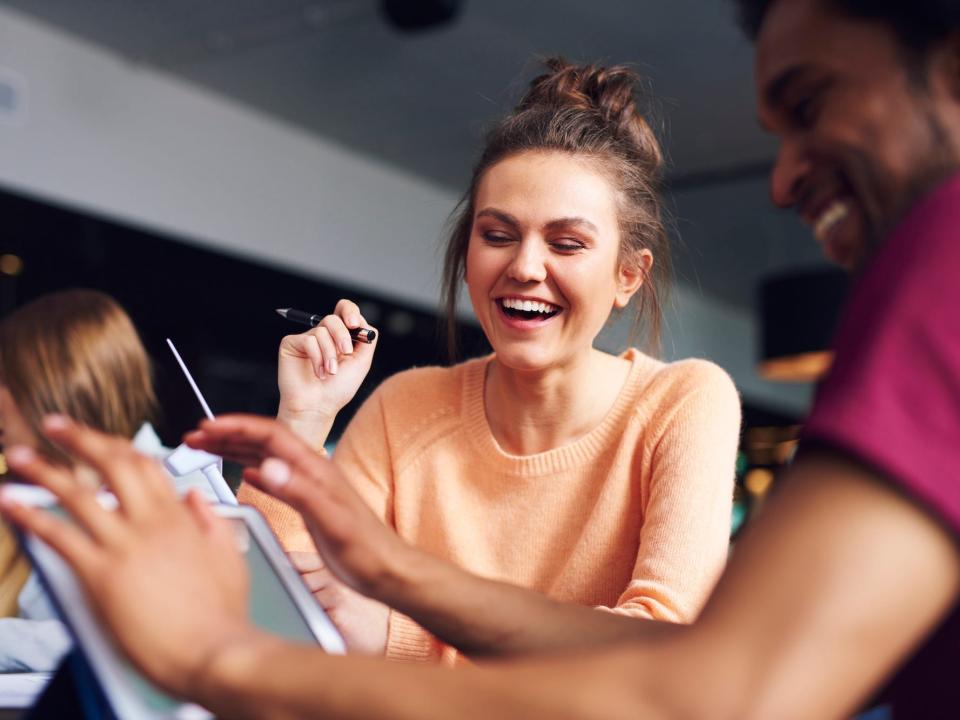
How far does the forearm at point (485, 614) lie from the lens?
26.6 inches

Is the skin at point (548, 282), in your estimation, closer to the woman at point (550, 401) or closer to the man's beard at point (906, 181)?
the woman at point (550, 401)

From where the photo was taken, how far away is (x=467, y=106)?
15.6 ft

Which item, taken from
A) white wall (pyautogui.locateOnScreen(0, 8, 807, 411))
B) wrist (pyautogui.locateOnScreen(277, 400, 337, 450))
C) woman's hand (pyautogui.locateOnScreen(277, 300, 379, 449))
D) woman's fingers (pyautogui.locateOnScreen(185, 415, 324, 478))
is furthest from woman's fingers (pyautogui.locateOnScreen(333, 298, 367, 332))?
white wall (pyautogui.locateOnScreen(0, 8, 807, 411))

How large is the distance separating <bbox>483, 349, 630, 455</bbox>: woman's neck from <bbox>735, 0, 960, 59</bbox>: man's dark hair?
0.90 m

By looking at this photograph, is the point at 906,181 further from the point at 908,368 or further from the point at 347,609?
the point at 347,609

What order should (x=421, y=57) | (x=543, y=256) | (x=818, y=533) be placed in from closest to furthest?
1. (x=818, y=533)
2. (x=543, y=256)
3. (x=421, y=57)

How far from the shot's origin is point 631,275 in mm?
1493

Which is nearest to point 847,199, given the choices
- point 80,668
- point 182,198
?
point 80,668

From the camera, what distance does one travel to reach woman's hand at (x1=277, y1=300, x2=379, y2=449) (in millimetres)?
1214

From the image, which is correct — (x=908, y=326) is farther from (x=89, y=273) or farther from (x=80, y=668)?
(x=89, y=273)

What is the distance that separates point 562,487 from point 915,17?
3.01ft

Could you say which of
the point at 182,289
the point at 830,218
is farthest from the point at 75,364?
the point at 182,289

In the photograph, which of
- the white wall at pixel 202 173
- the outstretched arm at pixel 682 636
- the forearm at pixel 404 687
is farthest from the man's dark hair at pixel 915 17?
the white wall at pixel 202 173

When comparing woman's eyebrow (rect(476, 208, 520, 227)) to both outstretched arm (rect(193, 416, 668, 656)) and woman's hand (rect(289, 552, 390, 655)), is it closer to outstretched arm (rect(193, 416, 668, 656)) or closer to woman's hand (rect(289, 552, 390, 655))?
woman's hand (rect(289, 552, 390, 655))
